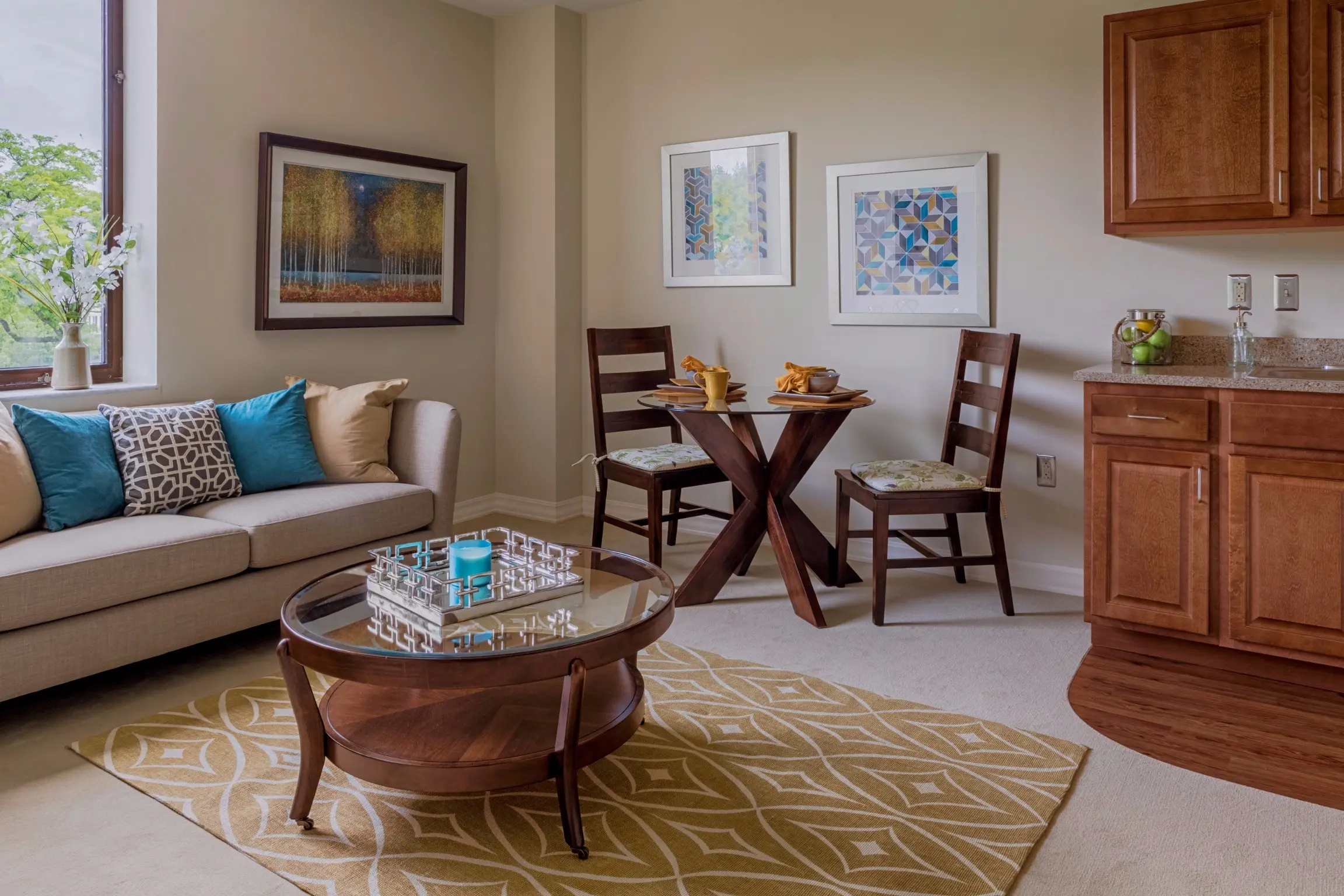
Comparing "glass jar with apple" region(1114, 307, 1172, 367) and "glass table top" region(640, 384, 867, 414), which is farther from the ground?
"glass jar with apple" region(1114, 307, 1172, 367)

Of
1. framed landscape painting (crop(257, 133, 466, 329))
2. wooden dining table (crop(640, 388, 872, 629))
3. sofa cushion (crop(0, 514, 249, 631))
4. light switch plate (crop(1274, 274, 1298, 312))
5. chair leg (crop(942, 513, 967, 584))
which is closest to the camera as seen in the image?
sofa cushion (crop(0, 514, 249, 631))

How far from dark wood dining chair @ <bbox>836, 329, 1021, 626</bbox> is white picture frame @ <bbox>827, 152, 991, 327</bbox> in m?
0.27

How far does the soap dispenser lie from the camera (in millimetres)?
3289

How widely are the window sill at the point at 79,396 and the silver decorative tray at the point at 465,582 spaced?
1609mm

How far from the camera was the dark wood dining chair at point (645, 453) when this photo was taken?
153 inches

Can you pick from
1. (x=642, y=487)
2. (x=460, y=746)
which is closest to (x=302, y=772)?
(x=460, y=746)

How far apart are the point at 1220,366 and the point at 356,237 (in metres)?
3.55

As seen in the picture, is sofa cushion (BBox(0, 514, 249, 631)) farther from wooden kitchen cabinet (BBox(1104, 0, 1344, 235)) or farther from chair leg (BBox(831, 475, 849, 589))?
wooden kitchen cabinet (BBox(1104, 0, 1344, 235))

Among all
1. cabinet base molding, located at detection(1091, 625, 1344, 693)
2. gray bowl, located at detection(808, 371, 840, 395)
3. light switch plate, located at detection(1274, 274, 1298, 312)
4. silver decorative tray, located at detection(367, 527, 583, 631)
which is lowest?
cabinet base molding, located at detection(1091, 625, 1344, 693)

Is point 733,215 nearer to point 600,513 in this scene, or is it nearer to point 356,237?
point 600,513

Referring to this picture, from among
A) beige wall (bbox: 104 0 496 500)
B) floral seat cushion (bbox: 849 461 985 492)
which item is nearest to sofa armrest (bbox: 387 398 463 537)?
beige wall (bbox: 104 0 496 500)

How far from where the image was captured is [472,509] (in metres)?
5.15

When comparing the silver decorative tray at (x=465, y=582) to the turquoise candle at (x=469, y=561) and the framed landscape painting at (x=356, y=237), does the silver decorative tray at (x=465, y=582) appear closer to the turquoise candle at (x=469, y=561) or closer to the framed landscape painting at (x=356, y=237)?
the turquoise candle at (x=469, y=561)

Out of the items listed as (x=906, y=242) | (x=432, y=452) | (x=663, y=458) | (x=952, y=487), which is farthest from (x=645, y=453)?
(x=906, y=242)
